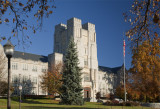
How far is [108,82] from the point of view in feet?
287

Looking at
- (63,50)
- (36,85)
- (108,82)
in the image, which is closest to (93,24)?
(63,50)

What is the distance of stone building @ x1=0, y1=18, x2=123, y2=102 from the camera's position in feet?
203

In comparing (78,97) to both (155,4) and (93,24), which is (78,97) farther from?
(93,24)

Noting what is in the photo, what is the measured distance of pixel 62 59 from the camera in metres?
68.0

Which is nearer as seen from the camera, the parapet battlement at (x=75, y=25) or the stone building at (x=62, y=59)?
the stone building at (x=62, y=59)

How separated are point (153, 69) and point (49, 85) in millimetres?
23550

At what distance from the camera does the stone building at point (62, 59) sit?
61.8m

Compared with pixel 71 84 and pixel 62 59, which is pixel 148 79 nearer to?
pixel 71 84

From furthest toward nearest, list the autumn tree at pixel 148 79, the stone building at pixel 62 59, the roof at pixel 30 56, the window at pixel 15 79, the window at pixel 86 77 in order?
the window at pixel 86 77 < the roof at pixel 30 56 < the stone building at pixel 62 59 < the window at pixel 15 79 < the autumn tree at pixel 148 79

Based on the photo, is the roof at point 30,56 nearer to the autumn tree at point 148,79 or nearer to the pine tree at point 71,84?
the pine tree at point 71,84

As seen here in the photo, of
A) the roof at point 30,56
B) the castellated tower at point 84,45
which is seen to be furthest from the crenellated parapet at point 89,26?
the roof at point 30,56

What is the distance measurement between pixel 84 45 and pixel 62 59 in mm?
9910

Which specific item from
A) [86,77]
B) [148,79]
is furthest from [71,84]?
[86,77]

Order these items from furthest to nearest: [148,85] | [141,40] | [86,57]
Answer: [86,57], [148,85], [141,40]
